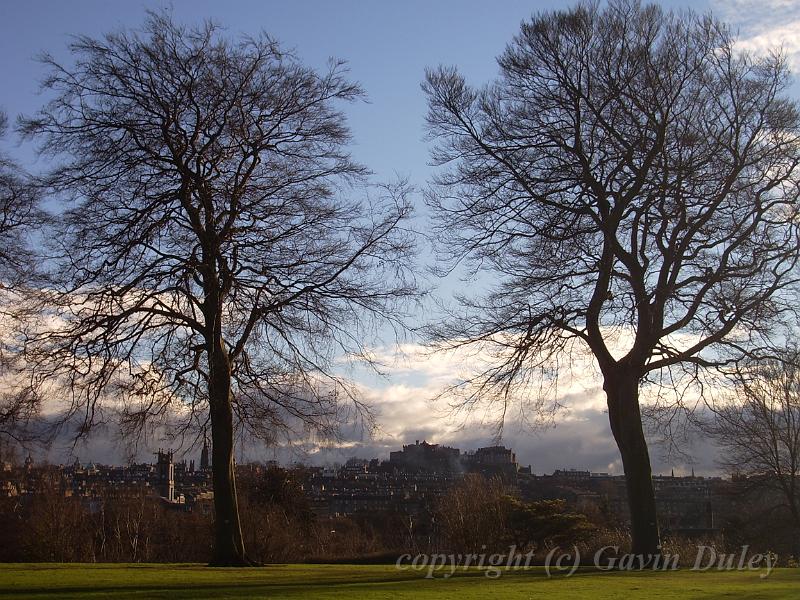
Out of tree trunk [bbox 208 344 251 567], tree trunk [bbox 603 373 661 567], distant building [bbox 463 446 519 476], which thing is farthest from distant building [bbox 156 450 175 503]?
distant building [bbox 463 446 519 476]

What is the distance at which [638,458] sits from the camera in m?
15.6

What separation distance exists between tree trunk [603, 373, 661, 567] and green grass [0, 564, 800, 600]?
2057 millimetres

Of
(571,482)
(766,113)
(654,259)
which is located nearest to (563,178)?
(654,259)

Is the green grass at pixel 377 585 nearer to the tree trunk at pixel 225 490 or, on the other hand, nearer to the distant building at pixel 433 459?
the tree trunk at pixel 225 490

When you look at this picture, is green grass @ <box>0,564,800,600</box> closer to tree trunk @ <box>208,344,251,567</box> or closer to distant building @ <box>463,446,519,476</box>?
tree trunk @ <box>208,344,251,567</box>

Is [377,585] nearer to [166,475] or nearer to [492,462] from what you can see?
[166,475]

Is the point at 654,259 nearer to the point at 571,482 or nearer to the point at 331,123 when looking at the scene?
the point at 331,123

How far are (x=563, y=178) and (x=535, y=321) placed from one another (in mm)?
2796

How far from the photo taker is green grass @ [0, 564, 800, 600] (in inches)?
349

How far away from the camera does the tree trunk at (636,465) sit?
1542cm

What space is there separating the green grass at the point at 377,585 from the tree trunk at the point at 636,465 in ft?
6.75

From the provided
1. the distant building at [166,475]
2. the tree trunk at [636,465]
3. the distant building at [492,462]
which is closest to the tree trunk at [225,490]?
the distant building at [166,475]

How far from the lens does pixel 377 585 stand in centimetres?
1039

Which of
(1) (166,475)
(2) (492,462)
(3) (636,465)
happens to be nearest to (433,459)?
(2) (492,462)
